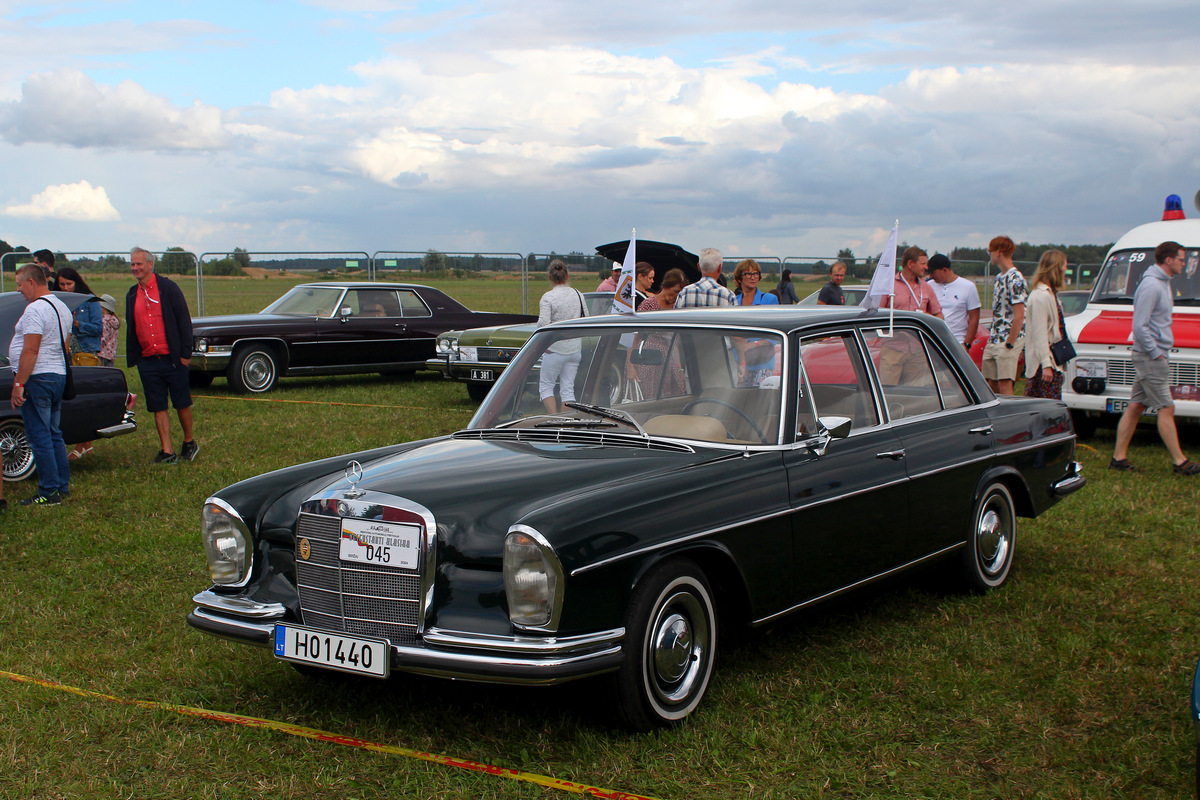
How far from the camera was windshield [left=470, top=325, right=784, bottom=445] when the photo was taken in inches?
173

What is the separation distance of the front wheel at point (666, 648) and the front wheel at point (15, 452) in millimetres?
6824

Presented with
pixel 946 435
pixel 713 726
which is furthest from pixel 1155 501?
pixel 713 726

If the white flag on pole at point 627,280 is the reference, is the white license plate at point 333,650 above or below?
below

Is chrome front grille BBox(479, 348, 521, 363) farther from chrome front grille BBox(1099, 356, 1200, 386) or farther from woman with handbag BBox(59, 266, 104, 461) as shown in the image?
chrome front grille BBox(1099, 356, 1200, 386)

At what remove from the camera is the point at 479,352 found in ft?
44.8

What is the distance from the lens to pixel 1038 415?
233 inches

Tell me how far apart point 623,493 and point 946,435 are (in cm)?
223

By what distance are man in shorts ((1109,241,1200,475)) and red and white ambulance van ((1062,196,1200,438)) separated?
0.77m

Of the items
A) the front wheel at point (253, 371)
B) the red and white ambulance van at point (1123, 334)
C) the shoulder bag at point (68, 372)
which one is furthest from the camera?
the front wheel at point (253, 371)

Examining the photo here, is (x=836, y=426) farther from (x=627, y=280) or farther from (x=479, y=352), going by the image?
(x=479, y=352)

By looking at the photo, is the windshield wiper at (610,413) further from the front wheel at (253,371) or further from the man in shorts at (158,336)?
the front wheel at (253,371)

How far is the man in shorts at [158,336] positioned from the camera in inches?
359

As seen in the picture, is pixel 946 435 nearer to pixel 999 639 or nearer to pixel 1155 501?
pixel 999 639

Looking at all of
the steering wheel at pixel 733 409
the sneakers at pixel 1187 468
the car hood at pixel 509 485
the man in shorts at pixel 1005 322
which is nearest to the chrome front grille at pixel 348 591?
the car hood at pixel 509 485
